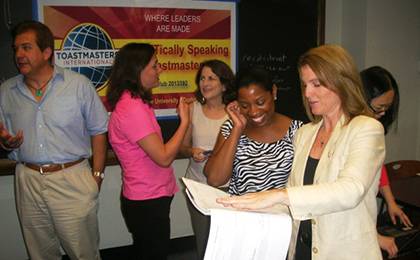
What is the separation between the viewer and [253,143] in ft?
5.17

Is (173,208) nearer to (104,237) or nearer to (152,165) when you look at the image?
(104,237)

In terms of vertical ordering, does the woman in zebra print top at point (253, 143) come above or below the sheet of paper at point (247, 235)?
above

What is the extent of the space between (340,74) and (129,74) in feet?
3.87

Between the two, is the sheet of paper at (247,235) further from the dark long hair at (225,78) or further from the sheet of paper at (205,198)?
the dark long hair at (225,78)

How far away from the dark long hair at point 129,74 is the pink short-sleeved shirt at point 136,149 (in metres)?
0.04

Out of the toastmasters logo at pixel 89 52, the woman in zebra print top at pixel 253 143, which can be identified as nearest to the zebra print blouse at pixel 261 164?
the woman in zebra print top at pixel 253 143

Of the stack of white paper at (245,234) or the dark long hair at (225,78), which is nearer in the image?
the stack of white paper at (245,234)

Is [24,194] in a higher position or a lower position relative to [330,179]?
lower

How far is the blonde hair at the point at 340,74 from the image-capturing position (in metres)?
1.17

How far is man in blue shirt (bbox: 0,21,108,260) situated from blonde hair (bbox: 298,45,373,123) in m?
1.48

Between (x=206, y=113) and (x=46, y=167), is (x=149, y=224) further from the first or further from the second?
(x=206, y=113)

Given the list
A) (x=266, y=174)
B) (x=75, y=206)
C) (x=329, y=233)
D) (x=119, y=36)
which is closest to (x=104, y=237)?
(x=75, y=206)

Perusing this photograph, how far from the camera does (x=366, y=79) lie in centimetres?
203

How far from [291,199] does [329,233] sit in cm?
26
